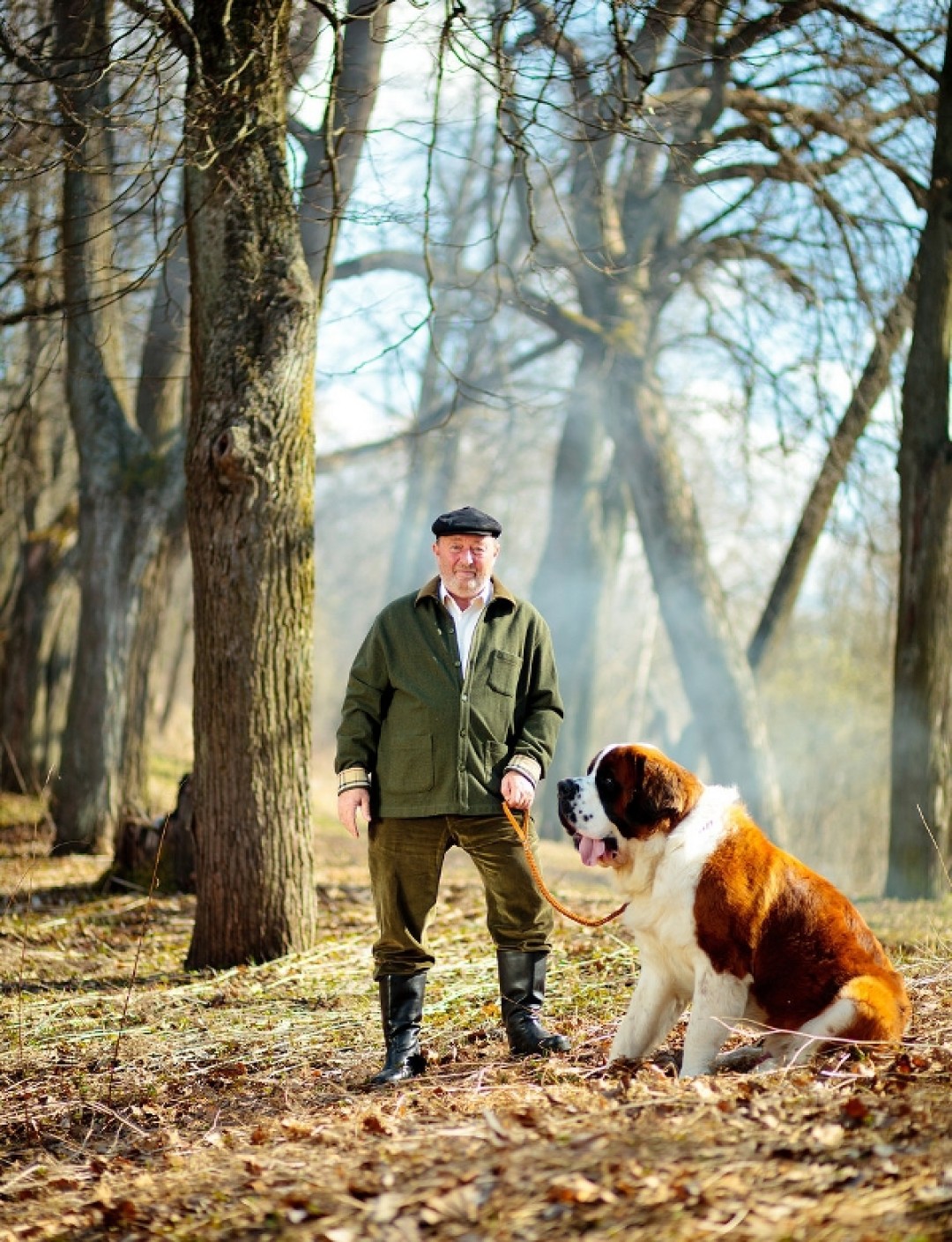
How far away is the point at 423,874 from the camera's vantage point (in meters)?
5.46

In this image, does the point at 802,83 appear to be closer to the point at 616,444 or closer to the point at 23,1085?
the point at 616,444

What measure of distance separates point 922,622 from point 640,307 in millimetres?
5789

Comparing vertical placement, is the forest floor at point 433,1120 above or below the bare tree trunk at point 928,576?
below

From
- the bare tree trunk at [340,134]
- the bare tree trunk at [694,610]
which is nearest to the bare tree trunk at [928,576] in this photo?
the bare tree trunk at [694,610]

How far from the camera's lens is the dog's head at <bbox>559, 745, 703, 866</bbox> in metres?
4.95

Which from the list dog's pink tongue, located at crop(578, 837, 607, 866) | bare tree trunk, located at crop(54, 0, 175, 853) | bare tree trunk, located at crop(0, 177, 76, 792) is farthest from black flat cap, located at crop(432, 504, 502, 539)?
bare tree trunk, located at crop(0, 177, 76, 792)

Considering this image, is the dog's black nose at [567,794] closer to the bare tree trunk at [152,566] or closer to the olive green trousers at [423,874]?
the olive green trousers at [423,874]

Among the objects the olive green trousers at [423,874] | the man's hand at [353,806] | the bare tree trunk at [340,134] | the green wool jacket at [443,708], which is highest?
the bare tree trunk at [340,134]

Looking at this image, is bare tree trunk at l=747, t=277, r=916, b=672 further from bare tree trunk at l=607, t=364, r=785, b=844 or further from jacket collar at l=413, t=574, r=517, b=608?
jacket collar at l=413, t=574, r=517, b=608

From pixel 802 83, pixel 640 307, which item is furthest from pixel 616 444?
pixel 802 83

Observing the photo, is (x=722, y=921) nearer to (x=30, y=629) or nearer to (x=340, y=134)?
(x=340, y=134)

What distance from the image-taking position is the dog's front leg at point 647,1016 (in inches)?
202

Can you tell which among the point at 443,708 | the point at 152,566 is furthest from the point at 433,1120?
the point at 152,566

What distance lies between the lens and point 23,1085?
5.79 metres
